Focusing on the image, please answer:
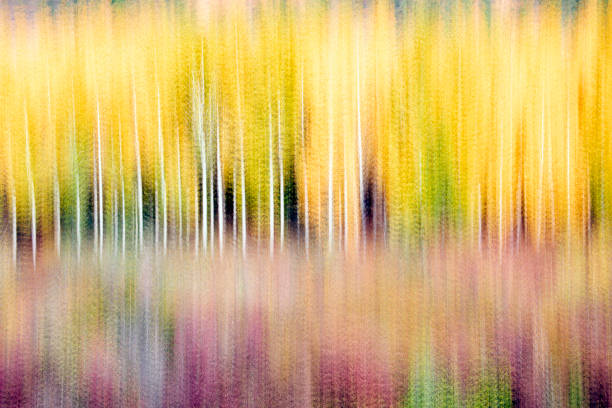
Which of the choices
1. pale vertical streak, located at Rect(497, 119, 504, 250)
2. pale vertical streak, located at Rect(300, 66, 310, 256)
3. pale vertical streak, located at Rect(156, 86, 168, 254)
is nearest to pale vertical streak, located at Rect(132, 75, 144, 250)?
pale vertical streak, located at Rect(156, 86, 168, 254)

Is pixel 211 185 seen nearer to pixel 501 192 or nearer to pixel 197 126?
pixel 197 126

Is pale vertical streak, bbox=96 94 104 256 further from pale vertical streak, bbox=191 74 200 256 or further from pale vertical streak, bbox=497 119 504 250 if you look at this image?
pale vertical streak, bbox=497 119 504 250

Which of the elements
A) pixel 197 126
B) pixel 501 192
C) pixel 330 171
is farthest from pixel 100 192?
pixel 501 192

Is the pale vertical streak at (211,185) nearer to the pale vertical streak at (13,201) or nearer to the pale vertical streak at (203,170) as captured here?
the pale vertical streak at (203,170)

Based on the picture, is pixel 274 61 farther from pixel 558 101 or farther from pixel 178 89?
pixel 558 101

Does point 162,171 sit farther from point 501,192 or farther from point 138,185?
point 501,192

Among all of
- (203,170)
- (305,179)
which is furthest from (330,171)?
(203,170)

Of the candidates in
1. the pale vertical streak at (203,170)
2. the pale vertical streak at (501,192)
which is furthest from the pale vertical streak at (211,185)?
the pale vertical streak at (501,192)

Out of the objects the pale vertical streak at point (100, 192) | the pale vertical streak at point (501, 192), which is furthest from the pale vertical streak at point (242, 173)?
the pale vertical streak at point (501, 192)

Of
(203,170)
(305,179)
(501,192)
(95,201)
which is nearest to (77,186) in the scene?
(95,201)

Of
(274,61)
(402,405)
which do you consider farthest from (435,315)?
(274,61)

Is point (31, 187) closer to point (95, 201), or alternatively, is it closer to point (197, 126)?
point (95, 201)
